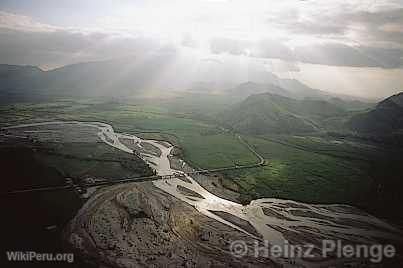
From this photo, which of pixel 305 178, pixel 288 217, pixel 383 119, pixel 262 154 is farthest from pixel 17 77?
pixel 288 217

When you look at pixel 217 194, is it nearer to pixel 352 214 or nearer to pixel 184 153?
pixel 352 214

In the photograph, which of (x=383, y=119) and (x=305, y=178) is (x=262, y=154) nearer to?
(x=305, y=178)

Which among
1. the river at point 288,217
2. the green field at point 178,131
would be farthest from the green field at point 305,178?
the green field at point 178,131

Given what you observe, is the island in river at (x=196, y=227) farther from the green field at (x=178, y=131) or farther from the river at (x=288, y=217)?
the green field at (x=178, y=131)

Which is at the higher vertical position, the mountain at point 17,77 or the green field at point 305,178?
the mountain at point 17,77

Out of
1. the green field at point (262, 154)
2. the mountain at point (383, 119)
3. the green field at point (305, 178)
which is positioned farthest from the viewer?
the mountain at point (383, 119)

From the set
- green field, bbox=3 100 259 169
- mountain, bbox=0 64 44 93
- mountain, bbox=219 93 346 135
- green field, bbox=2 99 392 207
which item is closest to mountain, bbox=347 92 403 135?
mountain, bbox=219 93 346 135

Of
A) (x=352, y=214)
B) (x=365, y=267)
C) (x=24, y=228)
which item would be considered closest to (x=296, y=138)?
(x=352, y=214)

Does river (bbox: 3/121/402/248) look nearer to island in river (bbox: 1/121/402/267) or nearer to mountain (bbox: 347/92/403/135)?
island in river (bbox: 1/121/402/267)
